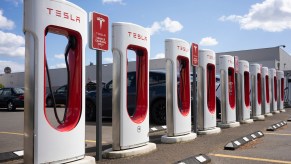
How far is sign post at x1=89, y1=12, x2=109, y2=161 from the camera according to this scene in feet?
17.0

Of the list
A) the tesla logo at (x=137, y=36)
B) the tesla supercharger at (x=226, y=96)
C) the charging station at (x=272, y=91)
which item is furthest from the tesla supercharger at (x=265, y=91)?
the tesla logo at (x=137, y=36)

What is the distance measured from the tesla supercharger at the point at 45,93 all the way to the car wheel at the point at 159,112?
598 centimetres

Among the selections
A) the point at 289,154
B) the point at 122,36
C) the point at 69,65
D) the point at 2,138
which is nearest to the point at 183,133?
the point at 289,154

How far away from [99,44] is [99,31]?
205 millimetres

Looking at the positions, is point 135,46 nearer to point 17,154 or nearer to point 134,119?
point 134,119

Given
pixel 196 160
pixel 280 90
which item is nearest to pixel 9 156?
pixel 196 160

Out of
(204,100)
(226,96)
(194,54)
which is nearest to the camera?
(194,54)

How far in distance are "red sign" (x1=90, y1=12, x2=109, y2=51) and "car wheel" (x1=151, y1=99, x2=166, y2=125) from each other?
218 inches

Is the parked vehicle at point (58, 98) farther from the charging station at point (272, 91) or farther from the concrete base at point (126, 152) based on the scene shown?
the charging station at point (272, 91)

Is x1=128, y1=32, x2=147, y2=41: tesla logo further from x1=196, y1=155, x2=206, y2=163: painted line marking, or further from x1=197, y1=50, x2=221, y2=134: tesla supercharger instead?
x1=197, y1=50, x2=221, y2=134: tesla supercharger

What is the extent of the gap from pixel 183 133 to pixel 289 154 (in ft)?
7.40

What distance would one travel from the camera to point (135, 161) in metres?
5.41

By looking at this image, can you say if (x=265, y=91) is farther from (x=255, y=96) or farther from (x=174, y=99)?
(x=174, y=99)

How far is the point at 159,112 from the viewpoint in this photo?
10844 millimetres
